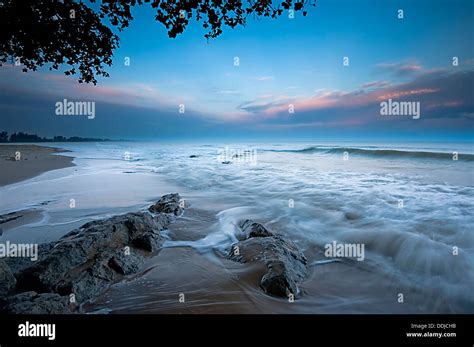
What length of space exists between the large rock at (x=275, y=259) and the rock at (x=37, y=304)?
8.34 feet

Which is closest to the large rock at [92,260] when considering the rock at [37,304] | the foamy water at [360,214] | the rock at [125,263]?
the rock at [125,263]

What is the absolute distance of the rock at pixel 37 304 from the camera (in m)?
2.36

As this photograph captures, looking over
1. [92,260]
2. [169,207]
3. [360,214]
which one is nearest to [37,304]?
[92,260]

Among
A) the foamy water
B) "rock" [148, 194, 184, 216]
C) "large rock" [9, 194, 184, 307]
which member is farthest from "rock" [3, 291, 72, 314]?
"rock" [148, 194, 184, 216]

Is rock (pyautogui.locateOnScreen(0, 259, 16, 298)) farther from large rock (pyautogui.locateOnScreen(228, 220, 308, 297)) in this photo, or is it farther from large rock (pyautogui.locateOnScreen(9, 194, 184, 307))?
large rock (pyautogui.locateOnScreen(228, 220, 308, 297))

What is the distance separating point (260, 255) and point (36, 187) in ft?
40.0

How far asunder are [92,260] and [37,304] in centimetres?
123

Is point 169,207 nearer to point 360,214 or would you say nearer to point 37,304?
point 37,304

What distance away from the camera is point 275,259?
3725 millimetres

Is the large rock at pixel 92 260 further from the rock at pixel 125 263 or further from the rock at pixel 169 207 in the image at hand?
the rock at pixel 169 207

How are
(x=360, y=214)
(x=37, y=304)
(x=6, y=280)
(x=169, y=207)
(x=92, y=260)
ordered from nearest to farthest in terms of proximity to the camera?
(x=37, y=304), (x=6, y=280), (x=92, y=260), (x=169, y=207), (x=360, y=214)

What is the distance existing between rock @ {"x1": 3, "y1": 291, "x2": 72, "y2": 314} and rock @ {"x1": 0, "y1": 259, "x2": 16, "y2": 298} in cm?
47
